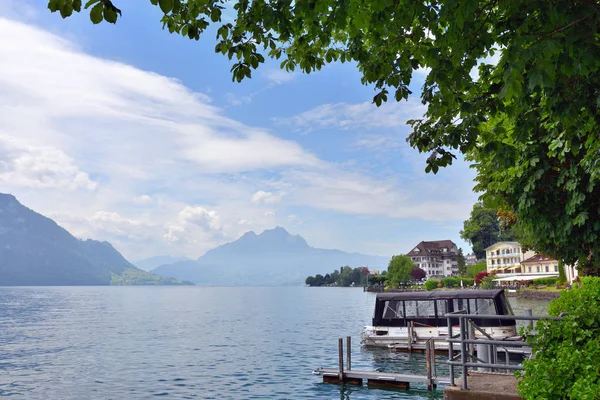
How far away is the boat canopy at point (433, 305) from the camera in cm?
3306

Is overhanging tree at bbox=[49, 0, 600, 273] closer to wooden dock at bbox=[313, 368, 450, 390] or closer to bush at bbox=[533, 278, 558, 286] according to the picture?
wooden dock at bbox=[313, 368, 450, 390]

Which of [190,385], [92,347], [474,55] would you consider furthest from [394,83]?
[92,347]

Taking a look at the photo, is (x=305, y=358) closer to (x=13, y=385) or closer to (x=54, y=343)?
(x=13, y=385)

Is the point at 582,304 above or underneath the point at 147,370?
above

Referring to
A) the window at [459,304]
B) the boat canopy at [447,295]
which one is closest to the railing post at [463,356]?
the boat canopy at [447,295]

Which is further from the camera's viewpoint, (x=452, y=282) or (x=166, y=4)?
(x=452, y=282)

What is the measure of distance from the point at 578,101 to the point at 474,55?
61.7 inches

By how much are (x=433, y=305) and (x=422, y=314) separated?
39.0 inches

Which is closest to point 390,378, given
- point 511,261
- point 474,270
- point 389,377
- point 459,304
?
point 389,377

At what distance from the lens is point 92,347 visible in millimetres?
43656

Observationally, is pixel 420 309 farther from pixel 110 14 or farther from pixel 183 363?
pixel 110 14

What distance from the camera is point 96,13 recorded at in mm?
4961

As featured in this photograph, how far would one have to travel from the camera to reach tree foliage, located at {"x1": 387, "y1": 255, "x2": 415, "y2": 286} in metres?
146

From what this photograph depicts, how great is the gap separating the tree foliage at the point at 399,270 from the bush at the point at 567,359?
142444 millimetres
